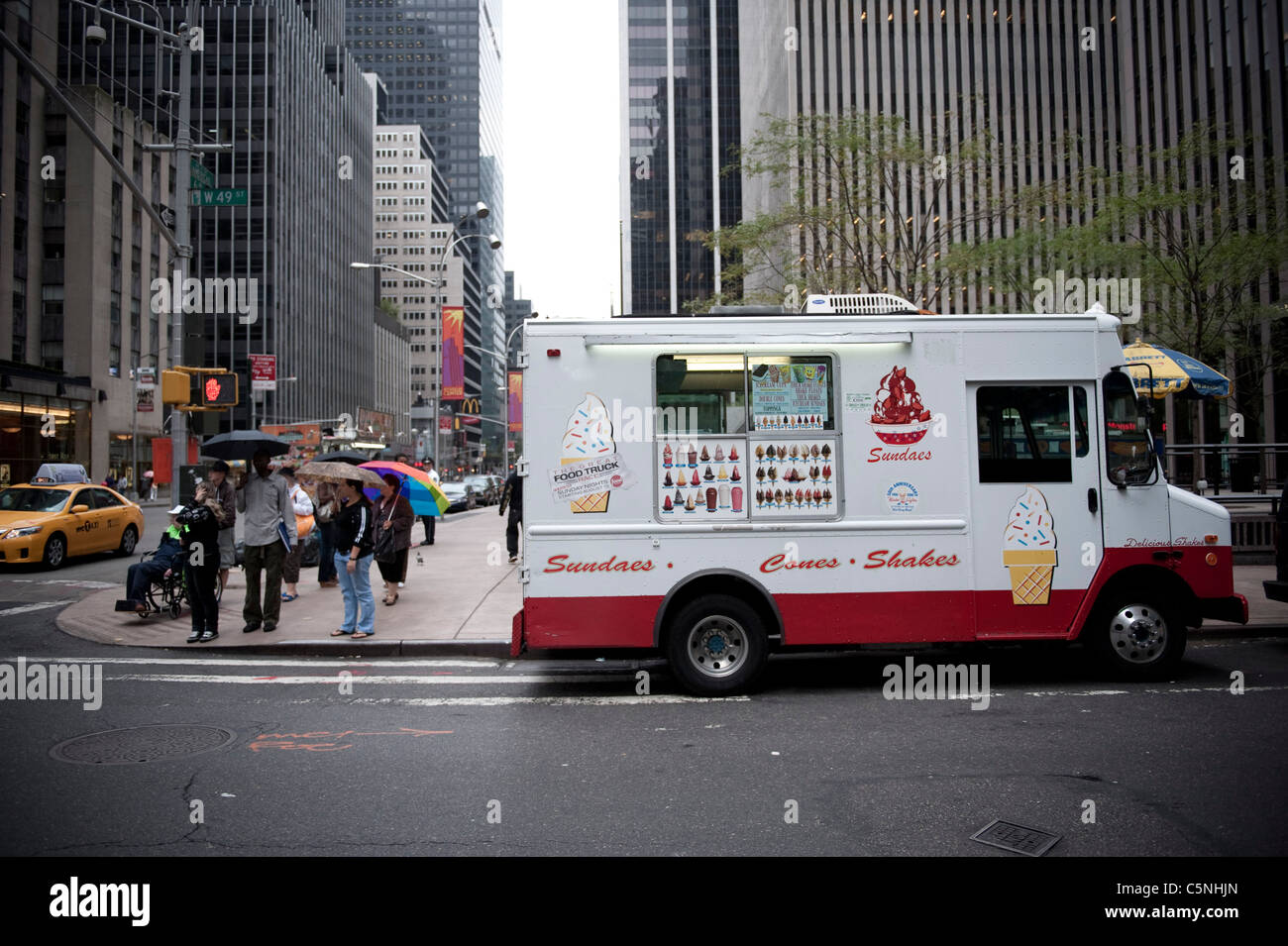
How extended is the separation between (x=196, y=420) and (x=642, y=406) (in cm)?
973

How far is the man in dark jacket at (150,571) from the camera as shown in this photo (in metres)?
10.8

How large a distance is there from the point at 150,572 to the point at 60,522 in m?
7.77

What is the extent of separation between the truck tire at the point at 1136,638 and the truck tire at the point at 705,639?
3026 mm

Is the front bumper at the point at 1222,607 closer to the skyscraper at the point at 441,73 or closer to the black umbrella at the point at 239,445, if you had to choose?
the black umbrella at the point at 239,445

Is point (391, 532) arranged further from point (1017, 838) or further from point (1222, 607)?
point (1222, 607)

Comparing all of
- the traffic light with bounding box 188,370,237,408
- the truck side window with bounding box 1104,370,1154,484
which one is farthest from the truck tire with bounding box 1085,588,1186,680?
the traffic light with bounding box 188,370,237,408

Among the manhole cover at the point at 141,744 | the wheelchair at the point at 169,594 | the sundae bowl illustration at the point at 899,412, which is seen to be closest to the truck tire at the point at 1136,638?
the sundae bowl illustration at the point at 899,412

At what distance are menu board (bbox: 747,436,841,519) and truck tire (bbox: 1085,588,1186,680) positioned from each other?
2639 millimetres

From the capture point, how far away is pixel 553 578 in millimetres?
6930

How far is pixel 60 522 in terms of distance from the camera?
16656mm

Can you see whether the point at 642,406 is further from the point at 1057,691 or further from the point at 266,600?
the point at 266,600

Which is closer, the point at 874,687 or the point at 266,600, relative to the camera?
the point at 874,687

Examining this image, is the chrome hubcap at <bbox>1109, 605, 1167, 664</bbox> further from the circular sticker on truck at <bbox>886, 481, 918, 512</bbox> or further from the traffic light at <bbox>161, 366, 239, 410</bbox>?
the traffic light at <bbox>161, 366, 239, 410</bbox>
